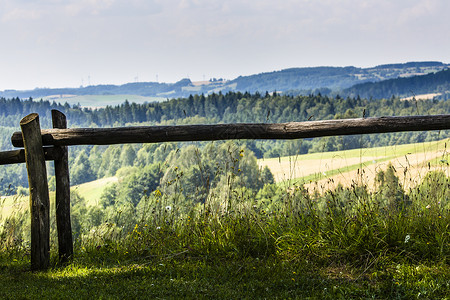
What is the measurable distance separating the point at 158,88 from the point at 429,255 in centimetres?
19417

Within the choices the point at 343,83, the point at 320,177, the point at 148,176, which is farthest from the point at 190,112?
the point at 320,177

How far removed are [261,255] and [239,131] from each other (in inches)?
55.1

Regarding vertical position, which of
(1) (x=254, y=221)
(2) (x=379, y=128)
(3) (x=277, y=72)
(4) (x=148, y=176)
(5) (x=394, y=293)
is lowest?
(4) (x=148, y=176)

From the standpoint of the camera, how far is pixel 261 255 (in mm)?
4680

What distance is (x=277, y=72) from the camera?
625ft

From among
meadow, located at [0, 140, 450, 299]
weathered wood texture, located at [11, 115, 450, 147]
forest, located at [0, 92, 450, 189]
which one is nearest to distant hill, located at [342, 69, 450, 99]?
forest, located at [0, 92, 450, 189]

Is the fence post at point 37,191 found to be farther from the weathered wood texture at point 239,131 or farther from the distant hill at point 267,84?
the distant hill at point 267,84

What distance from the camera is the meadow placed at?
3846mm

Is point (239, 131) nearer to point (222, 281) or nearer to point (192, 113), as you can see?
point (222, 281)

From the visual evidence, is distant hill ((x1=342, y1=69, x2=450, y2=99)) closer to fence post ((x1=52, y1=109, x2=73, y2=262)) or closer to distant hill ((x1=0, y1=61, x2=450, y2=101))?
distant hill ((x1=0, y1=61, x2=450, y2=101))

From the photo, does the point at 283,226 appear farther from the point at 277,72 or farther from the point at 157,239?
the point at 277,72

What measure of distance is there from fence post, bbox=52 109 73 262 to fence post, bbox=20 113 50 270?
0.54 feet

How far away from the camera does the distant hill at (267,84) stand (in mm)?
164875

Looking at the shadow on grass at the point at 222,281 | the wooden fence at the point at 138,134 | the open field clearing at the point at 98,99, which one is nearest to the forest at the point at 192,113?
the open field clearing at the point at 98,99
